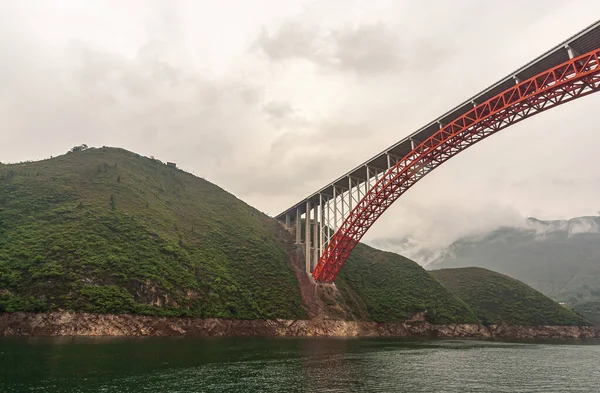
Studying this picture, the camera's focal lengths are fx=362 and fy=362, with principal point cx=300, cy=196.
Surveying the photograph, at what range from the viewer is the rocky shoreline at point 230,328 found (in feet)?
128

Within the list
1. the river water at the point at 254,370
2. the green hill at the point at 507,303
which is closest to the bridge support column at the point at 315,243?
the river water at the point at 254,370

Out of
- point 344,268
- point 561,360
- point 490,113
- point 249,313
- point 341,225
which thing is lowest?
point 561,360

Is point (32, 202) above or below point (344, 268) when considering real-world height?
above

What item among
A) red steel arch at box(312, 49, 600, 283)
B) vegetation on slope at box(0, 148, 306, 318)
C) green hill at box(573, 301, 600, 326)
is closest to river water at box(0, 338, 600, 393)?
vegetation on slope at box(0, 148, 306, 318)

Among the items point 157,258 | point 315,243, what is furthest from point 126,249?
point 315,243

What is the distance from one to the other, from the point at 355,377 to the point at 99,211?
53.4 meters

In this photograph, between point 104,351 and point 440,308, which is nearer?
point 104,351

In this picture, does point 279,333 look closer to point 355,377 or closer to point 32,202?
point 355,377

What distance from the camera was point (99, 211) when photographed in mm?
61250

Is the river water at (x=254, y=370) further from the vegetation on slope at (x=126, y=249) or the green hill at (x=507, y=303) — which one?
the green hill at (x=507, y=303)

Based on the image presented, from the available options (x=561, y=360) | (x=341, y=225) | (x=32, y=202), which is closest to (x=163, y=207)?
(x=32, y=202)

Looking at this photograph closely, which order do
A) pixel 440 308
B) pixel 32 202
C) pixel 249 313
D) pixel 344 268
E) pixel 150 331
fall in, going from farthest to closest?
1. pixel 344 268
2. pixel 440 308
3. pixel 32 202
4. pixel 249 313
5. pixel 150 331

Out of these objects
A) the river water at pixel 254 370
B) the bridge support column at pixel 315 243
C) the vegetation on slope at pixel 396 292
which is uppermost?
the bridge support column at pixel 315 243

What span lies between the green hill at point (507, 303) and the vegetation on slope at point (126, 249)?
52.3 metres
